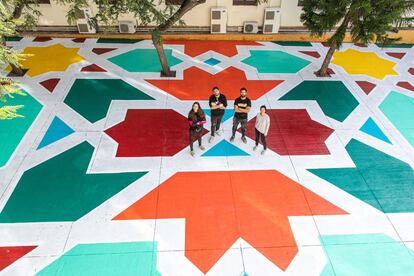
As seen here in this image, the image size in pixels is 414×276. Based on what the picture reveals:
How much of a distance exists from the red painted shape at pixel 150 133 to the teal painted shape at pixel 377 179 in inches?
129

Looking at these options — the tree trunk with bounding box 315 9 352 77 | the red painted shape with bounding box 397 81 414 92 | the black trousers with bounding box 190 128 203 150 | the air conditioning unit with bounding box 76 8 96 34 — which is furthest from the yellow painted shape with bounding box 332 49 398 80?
the air conditioning unit with bounding box 76 8 96 34

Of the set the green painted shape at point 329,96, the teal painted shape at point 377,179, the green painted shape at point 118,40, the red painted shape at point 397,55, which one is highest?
the green painted shape at point 118,40

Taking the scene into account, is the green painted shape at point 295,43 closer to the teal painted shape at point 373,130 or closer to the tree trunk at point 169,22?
the tree trunk at point 169,22

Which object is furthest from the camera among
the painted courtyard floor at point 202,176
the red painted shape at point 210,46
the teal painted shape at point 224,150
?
the red painted shape at point 210,46

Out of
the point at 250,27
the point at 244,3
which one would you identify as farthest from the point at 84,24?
the point at 250,27

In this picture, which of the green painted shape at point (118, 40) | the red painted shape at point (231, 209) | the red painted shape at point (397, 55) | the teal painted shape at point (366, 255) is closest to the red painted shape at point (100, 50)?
the green painted shape at point (118, 40)

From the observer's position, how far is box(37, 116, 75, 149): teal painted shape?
7.26 metres

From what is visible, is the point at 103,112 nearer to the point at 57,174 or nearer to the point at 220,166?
the point at 57,174

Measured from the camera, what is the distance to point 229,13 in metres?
11.9

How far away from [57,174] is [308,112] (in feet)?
21.6

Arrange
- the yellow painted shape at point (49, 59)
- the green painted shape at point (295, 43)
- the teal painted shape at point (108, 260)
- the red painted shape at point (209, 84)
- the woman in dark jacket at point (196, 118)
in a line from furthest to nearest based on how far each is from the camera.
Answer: the green painted shape at point (295, 43)
the yellow painted shape at point (49, 59)
the red painted shape at point (209, 84)
the woman in dark jacket at point (196, 118)
the teal painted shape at point (108, 260)

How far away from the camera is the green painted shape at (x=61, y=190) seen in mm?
5766

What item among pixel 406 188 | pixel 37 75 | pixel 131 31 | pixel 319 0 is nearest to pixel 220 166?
pixel 406 188

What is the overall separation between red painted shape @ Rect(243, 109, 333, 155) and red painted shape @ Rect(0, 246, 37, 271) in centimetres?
526
